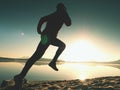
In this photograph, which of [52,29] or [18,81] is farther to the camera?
[18,81]

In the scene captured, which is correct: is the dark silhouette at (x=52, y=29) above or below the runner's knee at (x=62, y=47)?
above

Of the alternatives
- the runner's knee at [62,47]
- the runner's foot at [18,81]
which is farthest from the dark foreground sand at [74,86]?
the runner's knee at [62,47]

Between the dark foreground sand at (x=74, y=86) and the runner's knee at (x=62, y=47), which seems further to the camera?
the dark foreground sand at (x=74, y=86)

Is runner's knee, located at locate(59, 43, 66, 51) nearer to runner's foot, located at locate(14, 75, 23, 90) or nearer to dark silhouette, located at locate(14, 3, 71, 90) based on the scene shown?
dark silhouette, located at locate(14, 3, 71, 90)

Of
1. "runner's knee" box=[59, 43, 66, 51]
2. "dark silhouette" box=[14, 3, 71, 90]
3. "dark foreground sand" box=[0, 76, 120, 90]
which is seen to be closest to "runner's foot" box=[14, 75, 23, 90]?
"dark silhouette" box=[14, 3, 71, 90]

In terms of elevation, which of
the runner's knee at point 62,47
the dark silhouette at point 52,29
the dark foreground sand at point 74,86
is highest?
the dark silhouette at point 52,29

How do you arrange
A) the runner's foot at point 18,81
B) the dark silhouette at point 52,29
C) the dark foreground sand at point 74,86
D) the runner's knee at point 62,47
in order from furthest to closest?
1. the dark foreground sand at point 74,86
2. the runner's foot at point 18,81
3. the runner's knee at point 62,47
4. the dark silhouette at point 52,29

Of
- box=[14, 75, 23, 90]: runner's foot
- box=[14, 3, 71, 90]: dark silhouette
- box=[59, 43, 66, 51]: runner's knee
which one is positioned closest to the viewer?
box=[14, 3, 71, 90]: dark silhouette

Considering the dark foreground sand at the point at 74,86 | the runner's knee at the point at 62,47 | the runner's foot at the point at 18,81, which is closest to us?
the runner's knee at the point at 62,47

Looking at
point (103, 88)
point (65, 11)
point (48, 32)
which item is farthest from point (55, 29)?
point (103, 88)

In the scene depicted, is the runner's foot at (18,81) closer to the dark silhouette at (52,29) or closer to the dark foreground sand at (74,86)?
the dark silhouette at (52,29)

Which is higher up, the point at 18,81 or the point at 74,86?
the point at 18,81

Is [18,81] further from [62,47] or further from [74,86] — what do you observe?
[74,86]

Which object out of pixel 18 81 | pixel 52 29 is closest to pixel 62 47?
pixel 52 29
